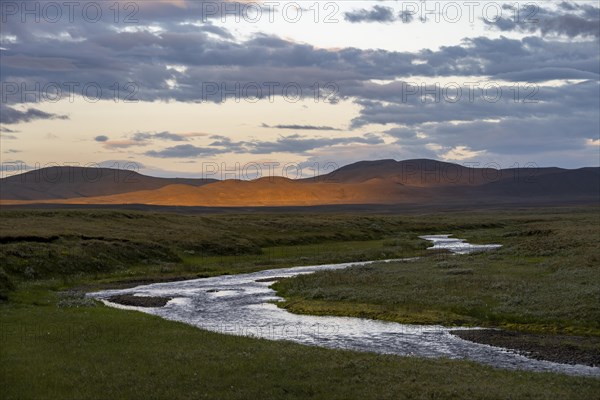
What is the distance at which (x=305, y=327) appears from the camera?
36.8 metres

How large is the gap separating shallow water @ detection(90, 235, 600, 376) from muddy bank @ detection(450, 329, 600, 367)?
0.76 metres

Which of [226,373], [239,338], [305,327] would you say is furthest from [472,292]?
[226,373]

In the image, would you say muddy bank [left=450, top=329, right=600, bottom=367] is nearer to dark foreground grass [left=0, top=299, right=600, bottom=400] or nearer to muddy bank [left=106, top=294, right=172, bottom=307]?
dark foreground grass [left=0, top=299, right=600, bottom=400]

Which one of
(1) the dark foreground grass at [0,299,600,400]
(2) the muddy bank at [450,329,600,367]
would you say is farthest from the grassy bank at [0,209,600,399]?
(2) the muddy bank at [450,329,600,367]

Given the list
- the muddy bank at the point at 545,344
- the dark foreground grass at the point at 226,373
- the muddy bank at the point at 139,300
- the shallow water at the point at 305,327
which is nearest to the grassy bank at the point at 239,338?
the dark foreground grass at the point at 226,373

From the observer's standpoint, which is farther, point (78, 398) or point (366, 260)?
point (366, 260)

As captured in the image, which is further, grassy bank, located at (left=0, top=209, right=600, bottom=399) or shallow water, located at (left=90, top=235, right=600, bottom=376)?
shallow water, located at (left=90, top=235, right=600, bottom=376)

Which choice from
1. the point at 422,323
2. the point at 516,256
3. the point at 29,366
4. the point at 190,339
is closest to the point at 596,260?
the point at 516,256

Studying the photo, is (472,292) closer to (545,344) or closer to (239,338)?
(545,344)

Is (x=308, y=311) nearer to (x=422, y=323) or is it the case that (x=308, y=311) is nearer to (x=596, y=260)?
(x=422, y=323)

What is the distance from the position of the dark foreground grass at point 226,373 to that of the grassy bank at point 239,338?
0.07 metres

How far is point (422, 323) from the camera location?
37.2 meters

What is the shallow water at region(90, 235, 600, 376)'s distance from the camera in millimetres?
29031

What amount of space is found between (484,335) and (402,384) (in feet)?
42.3
